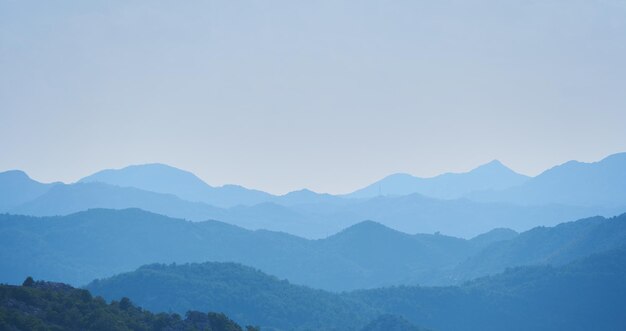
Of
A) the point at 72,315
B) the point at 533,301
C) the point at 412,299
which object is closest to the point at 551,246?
the point at 533,301

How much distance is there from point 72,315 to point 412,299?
97983 millimetres

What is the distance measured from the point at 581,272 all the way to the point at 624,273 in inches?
289

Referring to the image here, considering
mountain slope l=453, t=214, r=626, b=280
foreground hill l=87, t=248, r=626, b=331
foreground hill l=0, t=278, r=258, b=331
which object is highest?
mountain slope l=453, t=214, r=626, b=280

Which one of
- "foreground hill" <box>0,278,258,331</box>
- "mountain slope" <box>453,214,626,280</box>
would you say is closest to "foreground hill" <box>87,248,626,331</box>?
"mountain slope" <box>453,214,626,280</box>

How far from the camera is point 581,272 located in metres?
134

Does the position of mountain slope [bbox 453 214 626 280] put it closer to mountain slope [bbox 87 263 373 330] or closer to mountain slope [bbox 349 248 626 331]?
mountain slope [bbox 349 248 626 331]

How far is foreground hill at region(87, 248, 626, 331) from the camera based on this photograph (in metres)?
123

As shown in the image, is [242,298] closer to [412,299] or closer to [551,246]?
[412,299]

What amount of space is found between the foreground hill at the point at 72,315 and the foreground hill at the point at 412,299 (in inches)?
2753

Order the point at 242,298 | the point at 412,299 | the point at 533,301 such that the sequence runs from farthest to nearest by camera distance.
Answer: the point at 412,299, the point at 533,301, the point at 242,298

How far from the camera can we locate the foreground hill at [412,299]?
403 ft

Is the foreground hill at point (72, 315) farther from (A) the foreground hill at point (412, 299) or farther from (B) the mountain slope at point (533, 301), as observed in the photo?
(B) the mountain slope at point (533, 301)

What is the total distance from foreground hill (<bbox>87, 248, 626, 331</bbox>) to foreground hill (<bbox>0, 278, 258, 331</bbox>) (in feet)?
229

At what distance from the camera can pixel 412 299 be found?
13488 cm
